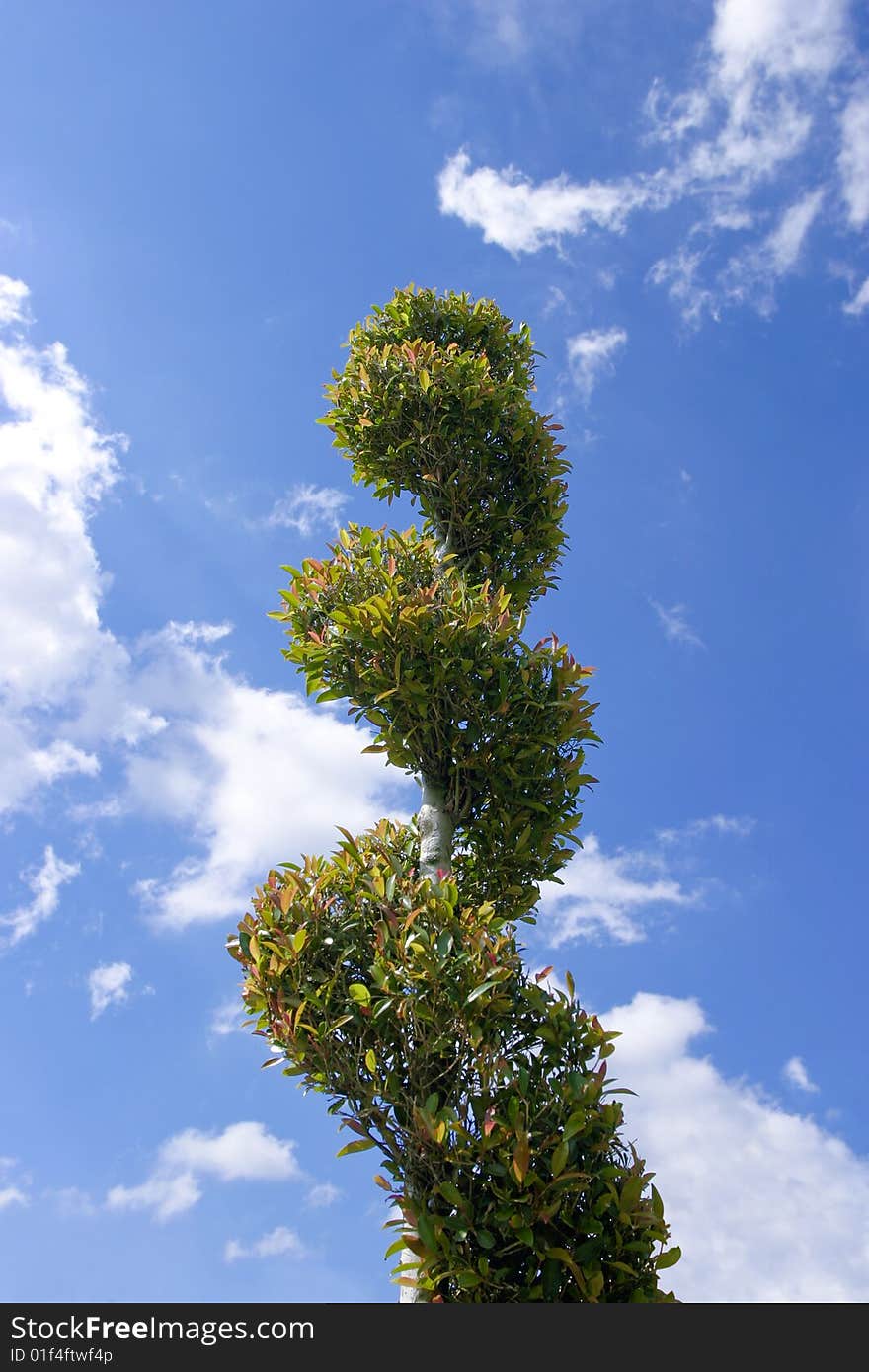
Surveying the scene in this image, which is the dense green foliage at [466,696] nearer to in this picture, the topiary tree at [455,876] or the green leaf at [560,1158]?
the topiary tree at [455,876]

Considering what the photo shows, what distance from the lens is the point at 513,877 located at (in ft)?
21.6

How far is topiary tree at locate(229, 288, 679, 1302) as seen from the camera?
4.67m

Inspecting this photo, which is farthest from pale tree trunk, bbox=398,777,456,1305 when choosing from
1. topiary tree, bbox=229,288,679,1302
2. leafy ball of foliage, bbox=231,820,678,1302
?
leafy ball of foliage, bbox=231,820,678,1302

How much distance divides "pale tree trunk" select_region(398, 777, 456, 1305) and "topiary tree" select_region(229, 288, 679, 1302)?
0.05ft

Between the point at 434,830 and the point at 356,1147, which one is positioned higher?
the point at 434,830

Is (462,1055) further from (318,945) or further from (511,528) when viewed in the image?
(511,528)

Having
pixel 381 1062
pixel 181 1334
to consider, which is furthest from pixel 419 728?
pixel 181 1334

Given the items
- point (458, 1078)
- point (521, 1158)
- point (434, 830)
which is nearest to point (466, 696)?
point (434, 830)

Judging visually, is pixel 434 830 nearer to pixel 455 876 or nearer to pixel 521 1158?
pixel 455 876

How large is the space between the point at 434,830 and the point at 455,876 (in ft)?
1.50

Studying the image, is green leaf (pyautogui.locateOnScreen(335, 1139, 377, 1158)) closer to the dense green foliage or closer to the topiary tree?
Answer: the topiary tree

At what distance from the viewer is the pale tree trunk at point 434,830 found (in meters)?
6.30

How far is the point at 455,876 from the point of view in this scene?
6.64 m

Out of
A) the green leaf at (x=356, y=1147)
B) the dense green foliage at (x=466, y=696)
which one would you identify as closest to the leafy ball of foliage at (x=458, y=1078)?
the green leaf at (x=356, y=1147)
